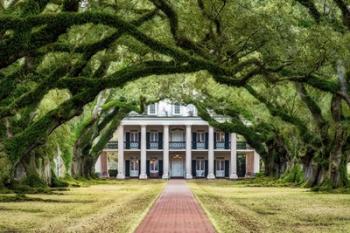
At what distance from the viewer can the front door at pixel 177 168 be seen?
86794 mm

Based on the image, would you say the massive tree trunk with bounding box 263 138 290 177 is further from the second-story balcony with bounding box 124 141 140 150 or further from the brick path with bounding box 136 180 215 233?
the brick path with bounding box 136 180 215 233

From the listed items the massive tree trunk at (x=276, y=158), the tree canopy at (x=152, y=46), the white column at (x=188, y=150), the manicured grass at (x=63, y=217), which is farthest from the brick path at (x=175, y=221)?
the white column at (x=188, y=150)

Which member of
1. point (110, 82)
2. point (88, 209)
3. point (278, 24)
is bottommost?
point (88, 209)

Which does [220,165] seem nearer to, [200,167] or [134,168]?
[200,167]

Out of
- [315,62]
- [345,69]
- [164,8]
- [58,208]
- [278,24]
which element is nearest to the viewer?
[164,8]

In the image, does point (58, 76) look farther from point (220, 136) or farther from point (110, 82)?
point (220, 136)

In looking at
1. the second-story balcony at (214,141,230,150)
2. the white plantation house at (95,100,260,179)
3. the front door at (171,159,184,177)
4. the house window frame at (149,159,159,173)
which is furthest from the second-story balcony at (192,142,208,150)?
the house window frame at (149,159,159,173)

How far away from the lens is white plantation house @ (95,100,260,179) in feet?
278

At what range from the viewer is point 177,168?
8731cm

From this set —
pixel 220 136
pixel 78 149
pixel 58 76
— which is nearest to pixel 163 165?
pixel 220 136

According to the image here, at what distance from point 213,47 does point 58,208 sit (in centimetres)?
813

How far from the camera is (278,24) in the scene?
21.2 metres

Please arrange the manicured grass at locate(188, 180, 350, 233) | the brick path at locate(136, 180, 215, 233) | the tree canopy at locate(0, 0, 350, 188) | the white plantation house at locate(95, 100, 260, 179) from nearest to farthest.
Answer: the brick path at locate(136, 180, 215, 233) → the manicured grass at locate(188, 180, 350, 233) → the tree canopy at locate(0, 0, 350, 188) → the white plantation house at locate(95, 100, 260, 179)

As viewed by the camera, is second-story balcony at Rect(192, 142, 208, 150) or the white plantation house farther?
second-story balcony at Rect(192, 142, 208, 150)
